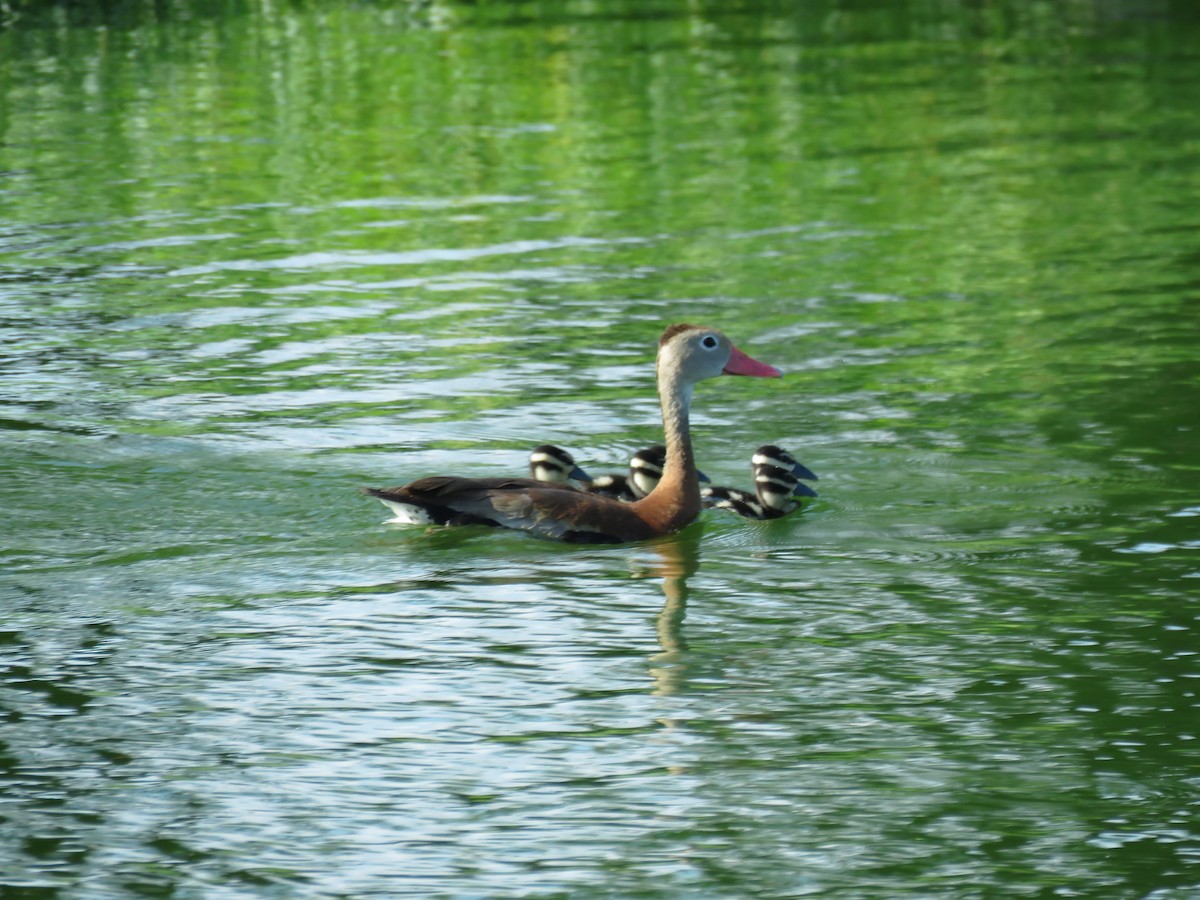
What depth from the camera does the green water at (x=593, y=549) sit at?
8.04 m

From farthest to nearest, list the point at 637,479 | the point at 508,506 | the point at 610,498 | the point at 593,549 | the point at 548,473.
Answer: the point at 637,479 < the point at 548,473 < the point at 610,498 < the point at 593,549 < the point at 508,506

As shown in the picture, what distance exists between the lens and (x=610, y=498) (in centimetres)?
1235

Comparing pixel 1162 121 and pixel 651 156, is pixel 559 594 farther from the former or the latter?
pixel 1162 121

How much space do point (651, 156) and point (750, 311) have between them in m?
8.80

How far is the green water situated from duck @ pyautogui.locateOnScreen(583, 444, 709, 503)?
574mm

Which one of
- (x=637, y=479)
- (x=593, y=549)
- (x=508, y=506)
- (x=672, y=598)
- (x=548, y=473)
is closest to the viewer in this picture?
(x=672, y=598)

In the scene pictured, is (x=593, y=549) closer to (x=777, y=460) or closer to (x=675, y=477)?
(x=675, y=477)

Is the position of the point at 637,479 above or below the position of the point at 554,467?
below

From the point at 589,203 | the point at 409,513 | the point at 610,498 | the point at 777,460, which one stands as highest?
the point at 589,203

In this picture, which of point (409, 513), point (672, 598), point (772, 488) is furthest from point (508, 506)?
point (772, 488)

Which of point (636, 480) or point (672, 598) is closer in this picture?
point (672, 598)

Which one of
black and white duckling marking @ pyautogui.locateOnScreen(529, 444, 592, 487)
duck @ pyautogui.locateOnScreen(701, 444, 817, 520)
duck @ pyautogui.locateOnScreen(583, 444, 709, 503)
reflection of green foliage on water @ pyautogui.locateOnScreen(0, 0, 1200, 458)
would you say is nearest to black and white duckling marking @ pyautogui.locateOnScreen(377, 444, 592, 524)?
black and white duckling marking @ pyautogui.locateOnScreen(529, 444, 592, 487)

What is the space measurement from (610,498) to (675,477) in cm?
46

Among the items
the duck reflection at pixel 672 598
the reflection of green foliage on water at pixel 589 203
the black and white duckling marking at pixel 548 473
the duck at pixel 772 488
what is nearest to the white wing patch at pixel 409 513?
the black and white duckling marking at pixel 548 473
